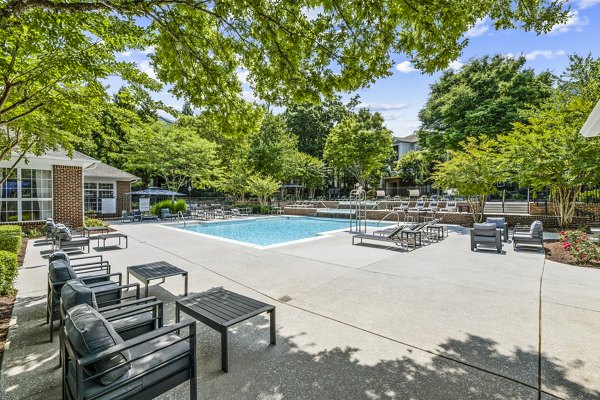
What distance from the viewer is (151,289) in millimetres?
5621

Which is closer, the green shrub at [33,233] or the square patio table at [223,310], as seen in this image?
the square patio table at [223,310]

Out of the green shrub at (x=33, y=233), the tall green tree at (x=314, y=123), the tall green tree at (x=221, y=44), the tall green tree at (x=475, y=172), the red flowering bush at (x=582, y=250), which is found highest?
the tall green tree at (x=314, y=123)

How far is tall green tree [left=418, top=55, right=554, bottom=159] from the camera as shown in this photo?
22578 millimetres

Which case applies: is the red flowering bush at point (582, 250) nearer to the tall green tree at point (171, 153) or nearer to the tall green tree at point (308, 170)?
the tall green tree at point (171, 153)

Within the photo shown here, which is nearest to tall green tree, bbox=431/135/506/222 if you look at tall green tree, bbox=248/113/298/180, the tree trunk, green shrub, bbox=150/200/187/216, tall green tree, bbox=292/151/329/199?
the tree trunk

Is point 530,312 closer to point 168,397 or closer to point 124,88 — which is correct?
point 168,397

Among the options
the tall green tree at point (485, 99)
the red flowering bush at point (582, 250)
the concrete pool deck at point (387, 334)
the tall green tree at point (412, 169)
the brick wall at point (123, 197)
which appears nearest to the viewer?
the concrete pool deck at point (387, 334)

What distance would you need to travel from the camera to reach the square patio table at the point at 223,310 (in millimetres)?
3096

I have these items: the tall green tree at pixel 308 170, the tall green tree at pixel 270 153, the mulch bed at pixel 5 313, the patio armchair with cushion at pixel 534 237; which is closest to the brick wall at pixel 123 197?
the tall green tree at pixel 270 153

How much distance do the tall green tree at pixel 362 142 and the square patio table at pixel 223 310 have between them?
2695cm

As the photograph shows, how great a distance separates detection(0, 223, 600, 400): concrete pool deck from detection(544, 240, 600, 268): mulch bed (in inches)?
24.1

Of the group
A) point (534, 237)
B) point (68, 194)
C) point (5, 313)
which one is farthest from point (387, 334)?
point (68, 194)

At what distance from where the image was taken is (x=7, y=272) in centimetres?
509

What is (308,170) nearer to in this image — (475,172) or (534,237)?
(475,172)
